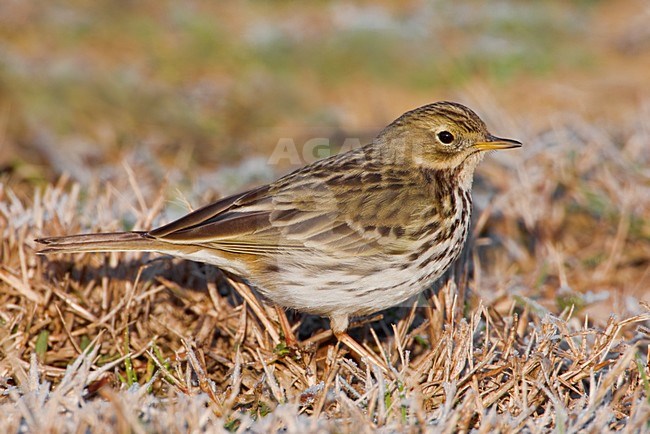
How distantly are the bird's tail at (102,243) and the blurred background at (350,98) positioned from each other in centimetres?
87

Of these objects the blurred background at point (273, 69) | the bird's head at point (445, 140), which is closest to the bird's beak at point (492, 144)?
the bird's head at point (445, 140)

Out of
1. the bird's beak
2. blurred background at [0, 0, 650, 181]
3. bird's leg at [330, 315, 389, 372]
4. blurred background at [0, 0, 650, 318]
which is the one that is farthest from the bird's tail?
blurred background at [0, 0, 650, 181]

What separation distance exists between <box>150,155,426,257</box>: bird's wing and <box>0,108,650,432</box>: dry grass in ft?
1.32

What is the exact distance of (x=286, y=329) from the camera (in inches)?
188

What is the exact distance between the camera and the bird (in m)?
4.64

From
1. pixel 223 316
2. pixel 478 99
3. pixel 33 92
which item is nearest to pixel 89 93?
pixel 33 92

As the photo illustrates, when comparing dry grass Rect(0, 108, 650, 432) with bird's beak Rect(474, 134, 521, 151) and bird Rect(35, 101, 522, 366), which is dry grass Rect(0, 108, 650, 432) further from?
bird's beak Rect(474, 134, 521, 151)

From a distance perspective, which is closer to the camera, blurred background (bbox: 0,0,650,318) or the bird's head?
the bird's head

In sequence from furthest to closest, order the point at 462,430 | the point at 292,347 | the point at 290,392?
the point at 292,347 < the point at 290,392 < the point at 462,430

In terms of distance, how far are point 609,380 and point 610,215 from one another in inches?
126

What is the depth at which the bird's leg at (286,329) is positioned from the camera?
4.69 m

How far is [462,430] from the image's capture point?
3.72m

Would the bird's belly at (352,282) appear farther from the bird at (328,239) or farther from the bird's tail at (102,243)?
the bird's tail at (102,243)

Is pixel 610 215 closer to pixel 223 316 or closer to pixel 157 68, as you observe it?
pixel 223 316
